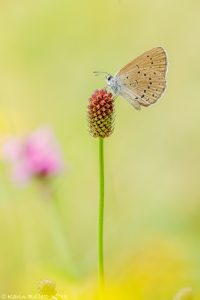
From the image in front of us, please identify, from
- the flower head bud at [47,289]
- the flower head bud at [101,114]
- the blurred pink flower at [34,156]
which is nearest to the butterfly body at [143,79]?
the flower head bud at [101,114]

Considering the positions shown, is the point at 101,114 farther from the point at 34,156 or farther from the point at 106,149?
the point at 106,149

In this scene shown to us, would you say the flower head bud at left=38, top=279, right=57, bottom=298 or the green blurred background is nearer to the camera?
the flower head bud at left=38, top=279, right=57, bottom=298

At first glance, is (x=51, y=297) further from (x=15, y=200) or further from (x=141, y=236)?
(x=15, y=200)

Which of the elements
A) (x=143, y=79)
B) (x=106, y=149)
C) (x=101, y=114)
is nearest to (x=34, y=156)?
(x=143, y=79)

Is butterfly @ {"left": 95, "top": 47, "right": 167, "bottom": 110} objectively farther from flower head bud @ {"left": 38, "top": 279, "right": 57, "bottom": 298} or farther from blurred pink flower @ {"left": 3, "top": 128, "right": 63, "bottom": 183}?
blurred pink flower @ {"left": 3, "top": 128, "right": 63, "bottom": 183}

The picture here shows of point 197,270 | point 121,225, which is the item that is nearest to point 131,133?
point 121,225

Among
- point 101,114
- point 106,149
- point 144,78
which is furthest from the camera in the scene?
point 106,149

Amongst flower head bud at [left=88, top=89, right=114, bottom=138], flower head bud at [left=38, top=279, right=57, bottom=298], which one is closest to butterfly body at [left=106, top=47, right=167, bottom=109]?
flower head bud at [left=88, top=89, right=114, bottom=138]

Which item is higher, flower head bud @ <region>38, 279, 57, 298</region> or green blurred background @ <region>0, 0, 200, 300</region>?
green blurred background @ <region>0, 0, 200, 300</region>
